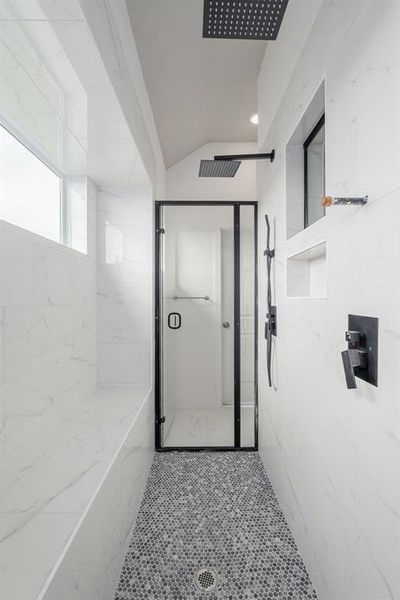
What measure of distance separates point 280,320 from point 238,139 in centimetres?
219

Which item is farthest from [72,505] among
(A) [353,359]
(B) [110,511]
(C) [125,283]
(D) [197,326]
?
(D) [197,326]

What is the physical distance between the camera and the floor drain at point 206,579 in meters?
1.31

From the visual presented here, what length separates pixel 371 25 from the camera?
818 millimetres

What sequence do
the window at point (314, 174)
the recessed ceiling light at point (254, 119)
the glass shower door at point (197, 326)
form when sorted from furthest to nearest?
the recessed ceiling light at point (254, 119) → the glass shower door at point (197, 326) → the window at point (314, 174)

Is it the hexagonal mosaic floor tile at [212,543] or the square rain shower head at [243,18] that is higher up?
the square rain shower head at [243,18]

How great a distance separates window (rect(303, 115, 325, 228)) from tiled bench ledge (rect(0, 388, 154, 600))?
152 centimetres

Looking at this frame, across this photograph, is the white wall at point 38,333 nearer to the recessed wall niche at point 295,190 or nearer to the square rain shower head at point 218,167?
the square rain shower head at point 218,167

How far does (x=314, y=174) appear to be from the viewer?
160 cm

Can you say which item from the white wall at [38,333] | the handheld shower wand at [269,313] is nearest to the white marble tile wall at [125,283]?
the white wall at [38,333]

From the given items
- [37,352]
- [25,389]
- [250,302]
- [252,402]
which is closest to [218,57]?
[250,302]

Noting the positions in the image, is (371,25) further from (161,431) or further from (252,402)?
(161,431)

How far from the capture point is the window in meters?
1.52

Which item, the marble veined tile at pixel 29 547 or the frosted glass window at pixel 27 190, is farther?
the frosted glass window at pixel 27 190

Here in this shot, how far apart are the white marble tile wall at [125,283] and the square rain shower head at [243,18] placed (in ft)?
3.92
